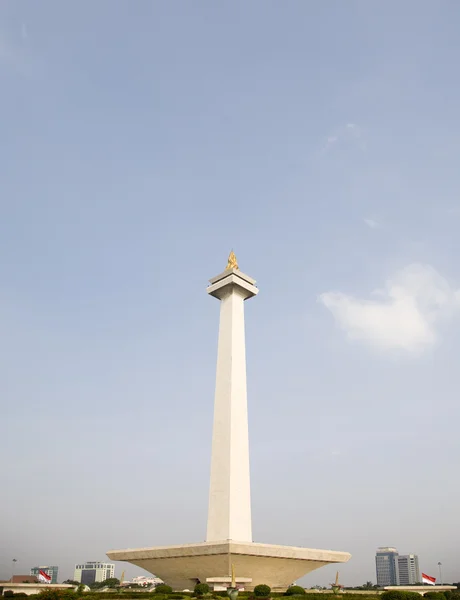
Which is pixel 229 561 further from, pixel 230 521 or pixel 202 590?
pixel 230 521

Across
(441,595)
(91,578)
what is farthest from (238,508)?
(91,578)

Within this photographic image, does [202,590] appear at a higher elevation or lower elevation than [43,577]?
higher

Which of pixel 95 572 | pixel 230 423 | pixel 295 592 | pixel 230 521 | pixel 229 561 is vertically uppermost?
pixel 230 423

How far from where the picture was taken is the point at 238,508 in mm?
28844

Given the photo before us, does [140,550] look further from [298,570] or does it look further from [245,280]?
[245,280]

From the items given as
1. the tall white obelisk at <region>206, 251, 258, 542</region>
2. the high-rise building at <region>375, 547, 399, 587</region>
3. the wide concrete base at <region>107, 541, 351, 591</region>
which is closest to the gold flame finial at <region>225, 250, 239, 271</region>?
the tall white obelisk at <region>206, 251, 258, 542</region>

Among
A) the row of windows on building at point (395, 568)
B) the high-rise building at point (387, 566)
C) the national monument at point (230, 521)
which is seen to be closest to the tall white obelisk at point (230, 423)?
the national monument at point (230, 521)

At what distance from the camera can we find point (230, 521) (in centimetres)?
2795

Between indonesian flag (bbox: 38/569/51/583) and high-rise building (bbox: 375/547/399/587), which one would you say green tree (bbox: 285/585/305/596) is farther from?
high-rise building (bbox: 375/547/399/587)

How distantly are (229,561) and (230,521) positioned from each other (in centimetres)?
328

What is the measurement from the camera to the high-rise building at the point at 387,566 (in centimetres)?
10450

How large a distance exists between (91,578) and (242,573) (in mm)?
90849

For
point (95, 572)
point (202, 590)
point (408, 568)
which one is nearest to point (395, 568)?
point (408, 568)

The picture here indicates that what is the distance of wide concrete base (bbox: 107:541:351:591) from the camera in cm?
2491
